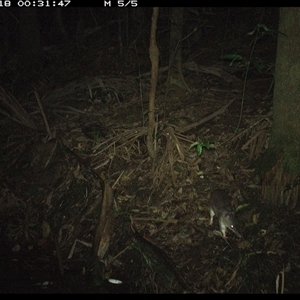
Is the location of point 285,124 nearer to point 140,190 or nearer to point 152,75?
point 152,75

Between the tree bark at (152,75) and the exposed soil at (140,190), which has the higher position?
the tree bark at (152,75)

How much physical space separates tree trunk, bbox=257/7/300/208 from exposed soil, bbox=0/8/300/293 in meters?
0.27

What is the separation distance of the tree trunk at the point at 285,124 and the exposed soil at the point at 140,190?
0.87 ft

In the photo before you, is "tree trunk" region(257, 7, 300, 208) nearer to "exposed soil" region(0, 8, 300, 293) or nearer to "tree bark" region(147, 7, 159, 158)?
"exposed soil" region(0, 8, 300, 293)

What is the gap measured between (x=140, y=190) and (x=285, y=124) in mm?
2214

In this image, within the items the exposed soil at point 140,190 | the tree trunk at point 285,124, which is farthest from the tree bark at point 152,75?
the tree trunk at point 285,124

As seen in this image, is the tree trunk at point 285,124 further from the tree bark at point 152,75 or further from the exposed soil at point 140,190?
the tree bark at point 152,75

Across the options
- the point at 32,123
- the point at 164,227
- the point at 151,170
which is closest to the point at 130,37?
the point at 32,123

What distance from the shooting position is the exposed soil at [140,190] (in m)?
4.69

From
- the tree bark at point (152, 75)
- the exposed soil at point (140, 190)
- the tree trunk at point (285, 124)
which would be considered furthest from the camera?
the tree bark at point (152, 75)

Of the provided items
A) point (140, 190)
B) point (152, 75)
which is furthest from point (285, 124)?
point (140, 190)

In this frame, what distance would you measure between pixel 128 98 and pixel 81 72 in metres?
2.42

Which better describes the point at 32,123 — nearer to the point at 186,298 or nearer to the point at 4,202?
the point at 4,202

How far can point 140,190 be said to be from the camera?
5.80 m
